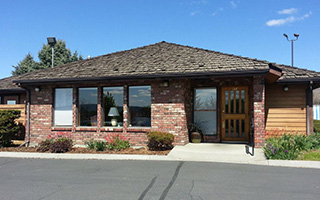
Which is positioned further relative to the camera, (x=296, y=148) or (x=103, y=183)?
(x=296, y=148)

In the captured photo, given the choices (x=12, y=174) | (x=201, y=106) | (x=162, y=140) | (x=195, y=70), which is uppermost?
(x=195, y=70)

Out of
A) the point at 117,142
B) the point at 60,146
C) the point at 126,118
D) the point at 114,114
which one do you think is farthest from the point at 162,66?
the point at 60,146

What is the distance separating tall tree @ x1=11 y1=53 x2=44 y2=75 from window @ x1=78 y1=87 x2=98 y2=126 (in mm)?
30018

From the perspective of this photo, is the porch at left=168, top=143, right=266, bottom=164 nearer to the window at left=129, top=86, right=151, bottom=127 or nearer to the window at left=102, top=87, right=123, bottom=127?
the window at left=129, top=86, right=151, bottom=127

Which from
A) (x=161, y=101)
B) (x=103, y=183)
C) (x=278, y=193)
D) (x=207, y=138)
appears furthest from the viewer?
(x=207, y=138)

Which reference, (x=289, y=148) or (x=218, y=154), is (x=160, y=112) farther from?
(x=289, y=148)

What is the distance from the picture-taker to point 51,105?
36.6 feet

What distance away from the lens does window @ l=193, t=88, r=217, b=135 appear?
10.7m

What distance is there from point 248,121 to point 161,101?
3.68 meters

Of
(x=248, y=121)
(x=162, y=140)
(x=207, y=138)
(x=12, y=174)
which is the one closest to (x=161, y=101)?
(x=162, y=140)

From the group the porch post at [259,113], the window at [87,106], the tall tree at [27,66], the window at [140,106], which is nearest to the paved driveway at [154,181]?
the porch post at [259,113]

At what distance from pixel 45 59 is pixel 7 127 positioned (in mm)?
30814

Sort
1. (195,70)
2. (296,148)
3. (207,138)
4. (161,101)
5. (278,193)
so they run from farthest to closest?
(207,138) → (161,101) → (195,70) → (296,148) → (278,193)

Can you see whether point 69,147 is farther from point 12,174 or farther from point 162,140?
point 162,140
